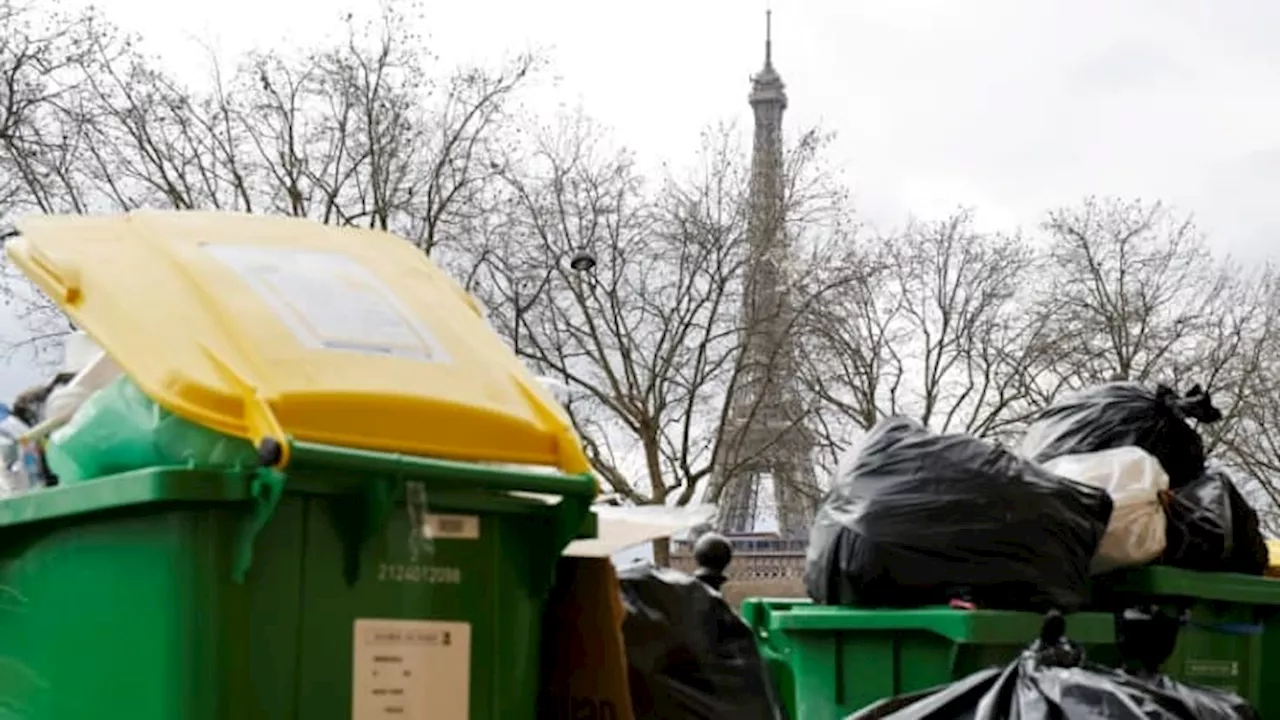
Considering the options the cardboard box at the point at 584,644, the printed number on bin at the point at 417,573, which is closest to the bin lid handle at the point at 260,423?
the printed number on bin at the point at 417,573

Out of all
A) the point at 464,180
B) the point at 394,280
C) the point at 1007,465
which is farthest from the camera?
the point at 464,180

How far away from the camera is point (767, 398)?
23.2 m

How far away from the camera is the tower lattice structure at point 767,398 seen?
22516mm

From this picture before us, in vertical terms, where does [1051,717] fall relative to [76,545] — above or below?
below

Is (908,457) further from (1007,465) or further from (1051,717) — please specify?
(1051,717)

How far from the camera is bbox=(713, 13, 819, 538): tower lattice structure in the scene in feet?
73.9

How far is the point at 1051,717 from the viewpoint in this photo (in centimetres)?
294

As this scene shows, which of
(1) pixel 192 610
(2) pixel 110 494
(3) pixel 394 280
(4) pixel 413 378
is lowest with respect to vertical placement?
(1) pixel 192 610

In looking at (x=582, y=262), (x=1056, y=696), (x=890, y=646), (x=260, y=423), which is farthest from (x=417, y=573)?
(x=582, y=262)

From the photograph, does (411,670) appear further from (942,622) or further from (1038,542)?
(1038,542)

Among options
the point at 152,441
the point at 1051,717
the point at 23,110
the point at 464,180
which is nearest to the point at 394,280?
the point at 152,441

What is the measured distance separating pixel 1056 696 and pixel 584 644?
2.64 feet

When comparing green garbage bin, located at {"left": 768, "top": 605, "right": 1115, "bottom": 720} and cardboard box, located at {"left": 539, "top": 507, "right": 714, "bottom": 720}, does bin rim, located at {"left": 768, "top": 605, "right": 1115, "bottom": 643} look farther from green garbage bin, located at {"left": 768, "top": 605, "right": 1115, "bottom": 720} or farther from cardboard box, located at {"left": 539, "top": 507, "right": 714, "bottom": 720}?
cardboard box, located at {"left": 539, "top": 507, "right": 714, "bottom": 720}

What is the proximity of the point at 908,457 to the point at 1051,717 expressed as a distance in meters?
1.56
